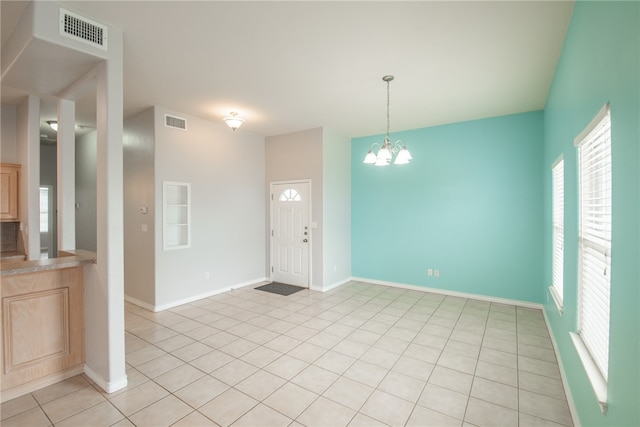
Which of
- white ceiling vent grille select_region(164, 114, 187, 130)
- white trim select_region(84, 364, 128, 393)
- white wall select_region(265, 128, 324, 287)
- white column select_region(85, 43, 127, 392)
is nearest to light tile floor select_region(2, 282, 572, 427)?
white trim select_region(84, 364, 128, 393)

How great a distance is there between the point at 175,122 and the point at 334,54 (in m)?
3.03

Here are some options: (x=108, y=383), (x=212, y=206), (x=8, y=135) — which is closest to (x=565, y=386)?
(x=108, y=383)

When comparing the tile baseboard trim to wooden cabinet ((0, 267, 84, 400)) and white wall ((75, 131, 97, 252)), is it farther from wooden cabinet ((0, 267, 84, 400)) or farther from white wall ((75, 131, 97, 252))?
white wall ((75, 131, 97, 252))

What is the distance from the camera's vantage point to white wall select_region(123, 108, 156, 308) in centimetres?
449

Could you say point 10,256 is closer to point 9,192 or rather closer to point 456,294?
point 9,192

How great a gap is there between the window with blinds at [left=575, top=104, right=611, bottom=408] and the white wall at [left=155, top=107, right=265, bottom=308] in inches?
192

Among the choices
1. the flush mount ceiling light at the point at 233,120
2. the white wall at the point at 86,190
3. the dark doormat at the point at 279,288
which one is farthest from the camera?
the white wall at the point at 86,190

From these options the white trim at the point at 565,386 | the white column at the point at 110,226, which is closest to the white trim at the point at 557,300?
the white trim at the point at 565,386

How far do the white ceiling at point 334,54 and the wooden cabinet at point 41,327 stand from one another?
7.27ft

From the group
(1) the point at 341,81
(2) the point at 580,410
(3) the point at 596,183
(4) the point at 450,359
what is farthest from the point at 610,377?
(1) the point at 341,81

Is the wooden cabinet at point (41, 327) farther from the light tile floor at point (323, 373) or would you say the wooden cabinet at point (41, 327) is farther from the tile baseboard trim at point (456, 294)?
the tile baseboard trim at point (456, 294)

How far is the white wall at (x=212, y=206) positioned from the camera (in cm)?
456

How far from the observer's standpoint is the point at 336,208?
5918 millimetres

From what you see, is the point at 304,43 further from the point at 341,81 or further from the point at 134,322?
the point at 134,322
